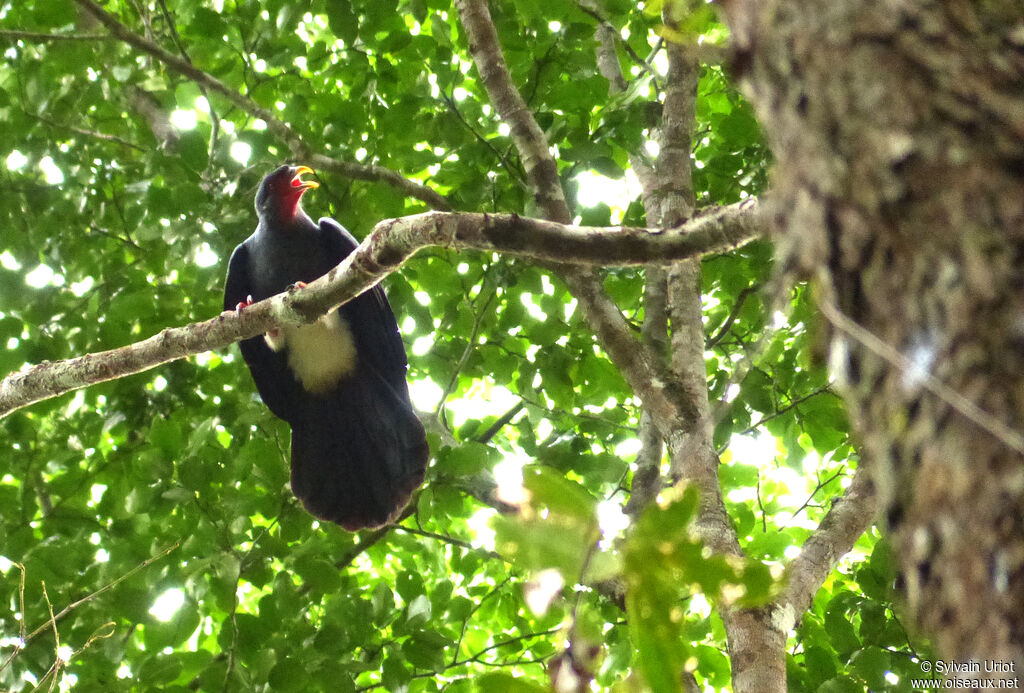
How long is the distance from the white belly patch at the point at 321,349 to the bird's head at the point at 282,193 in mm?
522

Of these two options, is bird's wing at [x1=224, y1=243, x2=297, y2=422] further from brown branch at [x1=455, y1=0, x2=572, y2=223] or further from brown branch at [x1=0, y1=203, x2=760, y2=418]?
brown branch at [x1=455, y1=0, x2=572, y2=223]

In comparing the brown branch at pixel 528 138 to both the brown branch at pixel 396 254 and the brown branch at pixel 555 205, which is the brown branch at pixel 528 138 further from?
the brown branch at pixel 396 254

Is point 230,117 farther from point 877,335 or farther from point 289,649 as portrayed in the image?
point 877,335

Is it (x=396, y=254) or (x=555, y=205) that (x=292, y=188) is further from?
(x=396, y=254)

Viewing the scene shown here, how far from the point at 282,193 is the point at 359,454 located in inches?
49.9

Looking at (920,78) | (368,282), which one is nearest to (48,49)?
(368,282)

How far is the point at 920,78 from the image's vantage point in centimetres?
67

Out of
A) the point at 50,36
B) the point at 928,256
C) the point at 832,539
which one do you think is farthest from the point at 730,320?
the point at 50,36

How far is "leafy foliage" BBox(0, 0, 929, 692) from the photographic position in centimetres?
311

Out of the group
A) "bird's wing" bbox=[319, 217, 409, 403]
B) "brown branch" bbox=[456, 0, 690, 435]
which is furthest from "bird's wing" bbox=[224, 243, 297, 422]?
"brown branch" bbox=[456, 0, 690, 435]

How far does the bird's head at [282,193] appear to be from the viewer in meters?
4.05

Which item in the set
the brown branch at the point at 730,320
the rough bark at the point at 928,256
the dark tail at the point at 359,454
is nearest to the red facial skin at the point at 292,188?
the dark tail at the point at 359,454

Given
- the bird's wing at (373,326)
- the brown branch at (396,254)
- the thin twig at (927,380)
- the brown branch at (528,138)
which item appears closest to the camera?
the thin twig at (927,380)

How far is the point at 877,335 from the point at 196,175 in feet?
11.1
